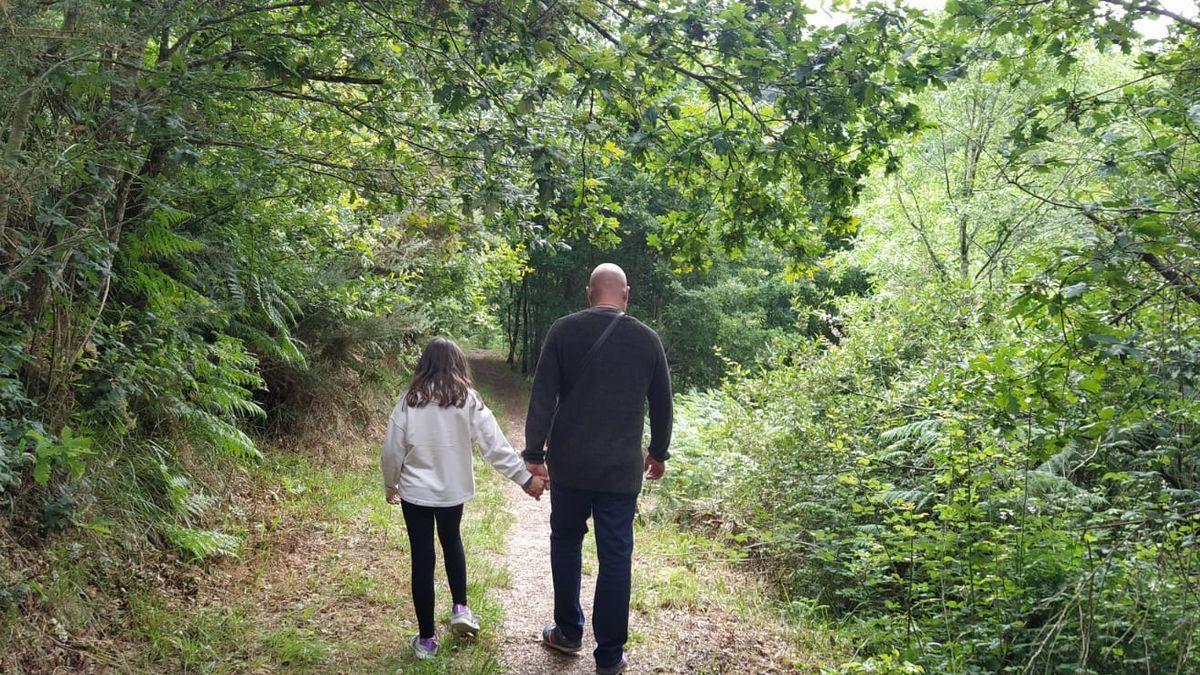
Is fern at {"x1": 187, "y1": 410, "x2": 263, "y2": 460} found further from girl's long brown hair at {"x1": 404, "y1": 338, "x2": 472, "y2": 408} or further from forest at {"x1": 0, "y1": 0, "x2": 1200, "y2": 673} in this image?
Result: girl's long brown hair at {"x1": 404, "y1": 338, "x2": 472, "y2": 408}

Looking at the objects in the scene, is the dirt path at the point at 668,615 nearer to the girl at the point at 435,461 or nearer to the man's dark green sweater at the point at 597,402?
the girl at the point at 435,461

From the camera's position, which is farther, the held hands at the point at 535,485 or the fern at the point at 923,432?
the fern at the point at 923,432

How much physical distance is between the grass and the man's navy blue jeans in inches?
26.9

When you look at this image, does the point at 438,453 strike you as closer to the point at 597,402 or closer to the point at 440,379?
the point at 440,379

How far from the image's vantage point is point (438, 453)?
15.0 feet

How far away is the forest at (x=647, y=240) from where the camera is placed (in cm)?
372

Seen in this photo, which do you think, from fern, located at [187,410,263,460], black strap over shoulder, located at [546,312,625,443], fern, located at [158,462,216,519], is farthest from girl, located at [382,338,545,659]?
fern, located at [187,410,263,460]

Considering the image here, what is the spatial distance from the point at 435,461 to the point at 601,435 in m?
0.99

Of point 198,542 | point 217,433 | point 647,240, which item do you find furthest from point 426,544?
point 217,433

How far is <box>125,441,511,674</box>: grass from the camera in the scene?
4.48 meters

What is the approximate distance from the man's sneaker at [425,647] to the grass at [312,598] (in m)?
0.05

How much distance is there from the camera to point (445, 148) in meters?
5.84

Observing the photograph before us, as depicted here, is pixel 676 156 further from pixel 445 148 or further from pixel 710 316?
pixel 710 316

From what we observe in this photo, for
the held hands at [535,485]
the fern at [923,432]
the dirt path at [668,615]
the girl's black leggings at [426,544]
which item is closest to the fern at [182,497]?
the girl's black leggings at [426,544]
